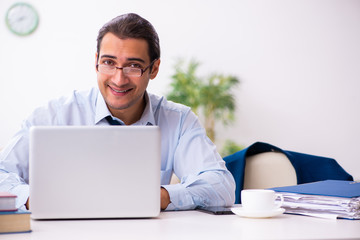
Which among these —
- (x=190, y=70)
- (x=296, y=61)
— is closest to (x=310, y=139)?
(x=296, y=61)

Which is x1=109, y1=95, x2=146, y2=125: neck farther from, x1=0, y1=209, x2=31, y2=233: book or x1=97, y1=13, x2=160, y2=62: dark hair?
x1=0, y1=209, x2=31, y2=233: book

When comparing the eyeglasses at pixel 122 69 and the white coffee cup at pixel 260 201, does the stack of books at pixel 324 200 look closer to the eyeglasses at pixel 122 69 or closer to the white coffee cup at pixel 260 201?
the white coffee cup at pixel 260 201

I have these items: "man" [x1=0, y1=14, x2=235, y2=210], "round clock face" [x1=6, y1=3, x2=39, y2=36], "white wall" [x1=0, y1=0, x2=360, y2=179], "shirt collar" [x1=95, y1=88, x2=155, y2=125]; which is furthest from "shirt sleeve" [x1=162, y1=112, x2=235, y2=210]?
"round clock face" [x1=6, y1=3, x2=39, y2=36]

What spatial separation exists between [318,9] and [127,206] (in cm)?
516

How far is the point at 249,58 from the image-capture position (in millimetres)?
5598

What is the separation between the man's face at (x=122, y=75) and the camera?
74.7 inches

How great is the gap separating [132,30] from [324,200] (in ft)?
3.48

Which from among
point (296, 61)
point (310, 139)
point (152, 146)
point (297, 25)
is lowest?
point (310, 139)

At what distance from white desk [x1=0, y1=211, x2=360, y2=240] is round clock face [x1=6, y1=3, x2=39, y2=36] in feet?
14.3

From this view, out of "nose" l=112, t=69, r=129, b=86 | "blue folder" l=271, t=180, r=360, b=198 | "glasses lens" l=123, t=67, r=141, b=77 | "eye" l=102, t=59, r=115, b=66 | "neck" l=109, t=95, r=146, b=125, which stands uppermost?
"eye" l=102, t=59, r=115, b=66

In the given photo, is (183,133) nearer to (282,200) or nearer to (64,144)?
(282,200)

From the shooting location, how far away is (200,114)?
5.20 meters

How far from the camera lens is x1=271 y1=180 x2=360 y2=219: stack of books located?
132cm

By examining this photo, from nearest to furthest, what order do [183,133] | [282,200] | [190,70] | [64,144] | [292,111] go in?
[64,144] → [282,200] → [183,133] → [190,70] → [292,111]
